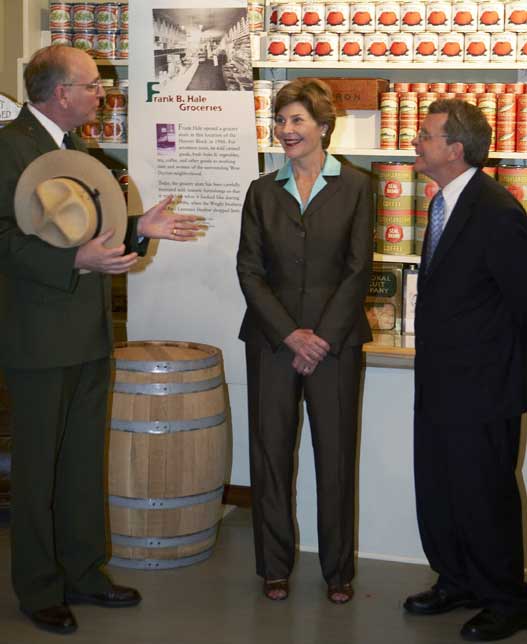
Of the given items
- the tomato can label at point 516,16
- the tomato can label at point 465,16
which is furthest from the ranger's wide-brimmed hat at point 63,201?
the tomato can label at point 516,16

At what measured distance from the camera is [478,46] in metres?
4.57

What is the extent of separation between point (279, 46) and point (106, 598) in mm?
2344

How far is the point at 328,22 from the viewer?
4.70 metres

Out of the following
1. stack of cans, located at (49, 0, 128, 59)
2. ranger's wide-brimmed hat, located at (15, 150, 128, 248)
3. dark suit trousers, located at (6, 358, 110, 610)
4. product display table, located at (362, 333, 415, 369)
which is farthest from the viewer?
stack of cans, located at (49, 0, 128, 59)

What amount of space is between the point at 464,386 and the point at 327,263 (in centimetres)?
62

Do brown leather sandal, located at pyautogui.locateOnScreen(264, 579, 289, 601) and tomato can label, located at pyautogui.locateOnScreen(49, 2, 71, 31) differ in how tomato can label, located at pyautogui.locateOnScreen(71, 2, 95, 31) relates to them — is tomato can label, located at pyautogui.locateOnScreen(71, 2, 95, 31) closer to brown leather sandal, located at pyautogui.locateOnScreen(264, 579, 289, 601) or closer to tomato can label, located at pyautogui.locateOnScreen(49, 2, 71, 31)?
tomato can label, located at pyautogui.locateOnScreen(49, 2, 71, 31)

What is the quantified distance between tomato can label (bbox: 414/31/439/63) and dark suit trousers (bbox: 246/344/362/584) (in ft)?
4.66

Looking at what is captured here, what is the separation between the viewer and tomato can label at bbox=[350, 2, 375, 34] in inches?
183

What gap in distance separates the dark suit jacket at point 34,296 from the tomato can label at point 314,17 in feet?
5.32

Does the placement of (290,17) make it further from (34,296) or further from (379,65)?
(34,296)

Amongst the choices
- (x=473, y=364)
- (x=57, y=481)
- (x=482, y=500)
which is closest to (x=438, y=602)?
(x=482, y=500)

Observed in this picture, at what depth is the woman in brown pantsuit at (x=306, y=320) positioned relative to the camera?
3748 mm

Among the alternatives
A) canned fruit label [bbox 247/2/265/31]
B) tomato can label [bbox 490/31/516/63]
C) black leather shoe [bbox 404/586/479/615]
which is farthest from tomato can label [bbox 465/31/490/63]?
black leather shoe [bbox 404/586/479/615]

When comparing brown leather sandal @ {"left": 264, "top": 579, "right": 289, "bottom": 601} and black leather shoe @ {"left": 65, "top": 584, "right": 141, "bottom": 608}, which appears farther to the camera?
brown leather sandal @ {"left": 264, "top": 579, "right": 289, "bottom": 601}
